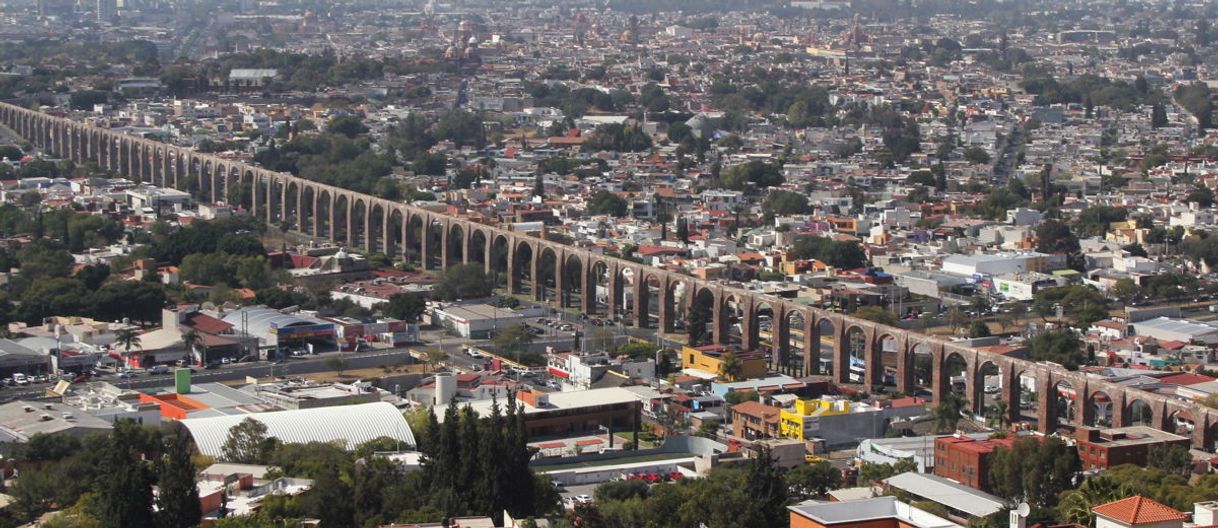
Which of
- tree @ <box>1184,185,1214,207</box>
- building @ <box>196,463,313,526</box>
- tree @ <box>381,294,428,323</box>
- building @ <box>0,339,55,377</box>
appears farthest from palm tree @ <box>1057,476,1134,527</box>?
tree @ <box>1184,185,1214,207</box>

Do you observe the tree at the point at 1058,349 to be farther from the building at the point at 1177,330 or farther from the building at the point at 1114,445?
the building at the point at 1114,445

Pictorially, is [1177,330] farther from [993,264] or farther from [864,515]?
[864,515]

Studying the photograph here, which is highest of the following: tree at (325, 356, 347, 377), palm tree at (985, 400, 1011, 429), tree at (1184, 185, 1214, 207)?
palm tree at (985, 400, 1011, 429)

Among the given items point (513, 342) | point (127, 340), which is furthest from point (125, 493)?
point (513, 342)

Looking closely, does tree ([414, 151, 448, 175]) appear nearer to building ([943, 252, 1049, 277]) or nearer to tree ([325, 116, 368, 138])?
tree ([325, 116, 368, 138])

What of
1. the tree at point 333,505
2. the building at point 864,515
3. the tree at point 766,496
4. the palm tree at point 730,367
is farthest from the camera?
the palm tree at point 730,367

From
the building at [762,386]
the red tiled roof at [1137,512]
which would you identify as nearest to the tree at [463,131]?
the building at [762,386]
